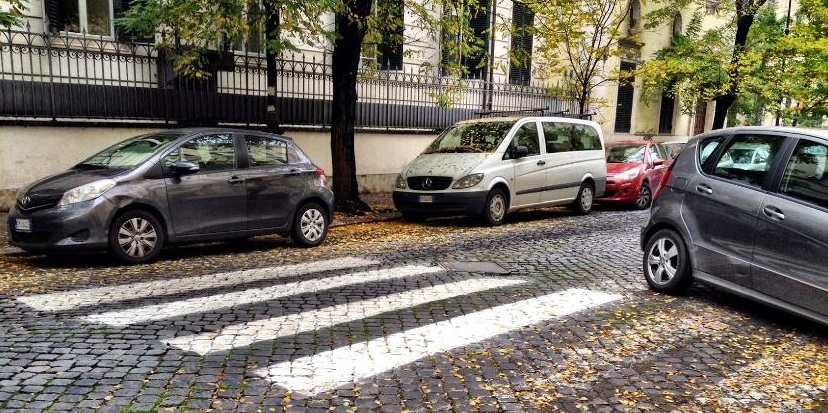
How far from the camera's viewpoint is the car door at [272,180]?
862 cm

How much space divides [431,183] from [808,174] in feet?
22.7

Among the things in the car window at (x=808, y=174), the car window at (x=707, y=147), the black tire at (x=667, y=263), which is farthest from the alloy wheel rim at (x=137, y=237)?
the car window at (x=808, y=174)

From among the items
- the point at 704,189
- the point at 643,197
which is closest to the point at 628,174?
the point at 643,197

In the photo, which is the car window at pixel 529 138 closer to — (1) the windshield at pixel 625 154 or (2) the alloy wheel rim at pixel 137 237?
(1) the windshield at pixel 625 154

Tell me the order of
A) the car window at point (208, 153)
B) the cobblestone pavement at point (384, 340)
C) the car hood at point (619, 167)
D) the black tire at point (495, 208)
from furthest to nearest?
1. the car hood at point (619, 167)
2. the black tire at point (495, 208)
3. the car window at point (208, 153)
4. the cobblestone pavement at point (384, 340)

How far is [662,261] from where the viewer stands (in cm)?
651

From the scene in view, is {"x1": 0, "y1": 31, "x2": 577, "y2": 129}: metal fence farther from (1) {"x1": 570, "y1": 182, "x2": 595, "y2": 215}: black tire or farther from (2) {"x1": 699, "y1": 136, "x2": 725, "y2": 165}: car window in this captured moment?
(2) {"x1": 699, "y1": 136, "x2": 725, "y2": 165}: car window

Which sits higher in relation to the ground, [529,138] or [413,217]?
[529,138]

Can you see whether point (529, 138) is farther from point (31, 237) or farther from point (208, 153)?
point (31, 237)

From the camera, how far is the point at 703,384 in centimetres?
419

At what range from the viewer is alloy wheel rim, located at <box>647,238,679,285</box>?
6383 millimetres

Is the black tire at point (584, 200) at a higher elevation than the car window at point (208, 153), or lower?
lower

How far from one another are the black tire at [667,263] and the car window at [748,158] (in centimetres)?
81

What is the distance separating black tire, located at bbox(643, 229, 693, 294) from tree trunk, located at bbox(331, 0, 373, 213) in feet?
23.3
